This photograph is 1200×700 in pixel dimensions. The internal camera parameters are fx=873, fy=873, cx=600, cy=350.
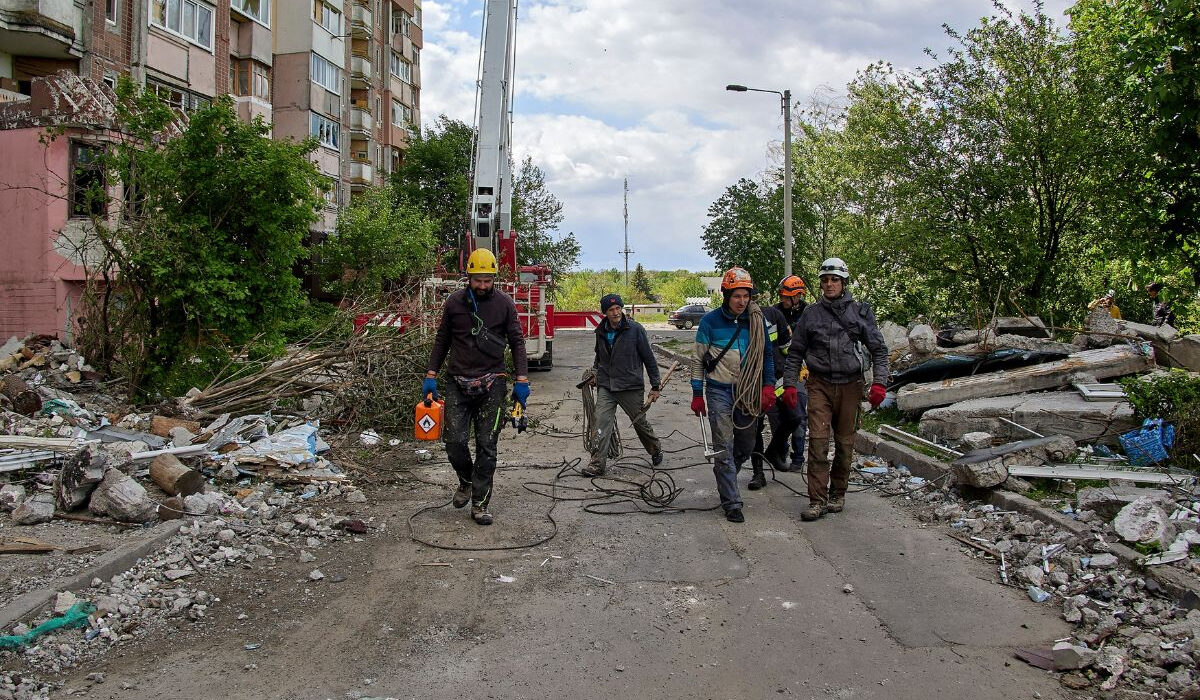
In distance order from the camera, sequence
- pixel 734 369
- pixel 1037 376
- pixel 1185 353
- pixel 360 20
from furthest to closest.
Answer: pixel 360 20, pixel 1037 376, pixel 1185 353, pixel 734 369

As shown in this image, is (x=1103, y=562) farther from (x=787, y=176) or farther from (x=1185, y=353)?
(x=787, y=176)

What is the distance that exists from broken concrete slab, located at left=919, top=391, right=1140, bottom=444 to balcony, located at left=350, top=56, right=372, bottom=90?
134 feet

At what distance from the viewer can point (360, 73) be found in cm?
4438

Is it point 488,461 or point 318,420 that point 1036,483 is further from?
point 318,420

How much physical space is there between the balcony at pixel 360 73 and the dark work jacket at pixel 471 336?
40878 mm

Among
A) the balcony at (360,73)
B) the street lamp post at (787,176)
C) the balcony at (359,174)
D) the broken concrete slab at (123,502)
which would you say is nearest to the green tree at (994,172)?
the street lamp post at (787,176)

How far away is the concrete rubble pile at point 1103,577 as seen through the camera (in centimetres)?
407

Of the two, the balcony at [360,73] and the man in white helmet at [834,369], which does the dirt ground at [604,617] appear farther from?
the balcony at [360,73]

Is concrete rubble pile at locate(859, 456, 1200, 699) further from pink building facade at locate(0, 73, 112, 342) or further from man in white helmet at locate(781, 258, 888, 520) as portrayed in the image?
pink building facade at locate(0, 73, 112, 342)

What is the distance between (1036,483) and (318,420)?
24.0ft

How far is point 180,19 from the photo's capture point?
2505cm

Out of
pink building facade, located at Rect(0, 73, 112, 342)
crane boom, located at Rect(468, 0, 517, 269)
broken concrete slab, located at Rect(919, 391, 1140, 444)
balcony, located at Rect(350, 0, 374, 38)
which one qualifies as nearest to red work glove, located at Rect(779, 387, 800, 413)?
broken concrete slab, located at Rect(919, 391, 1140, 444)

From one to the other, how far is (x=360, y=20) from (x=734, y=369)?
42077 millimetres

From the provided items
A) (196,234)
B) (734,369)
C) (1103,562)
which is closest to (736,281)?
(734,369)
